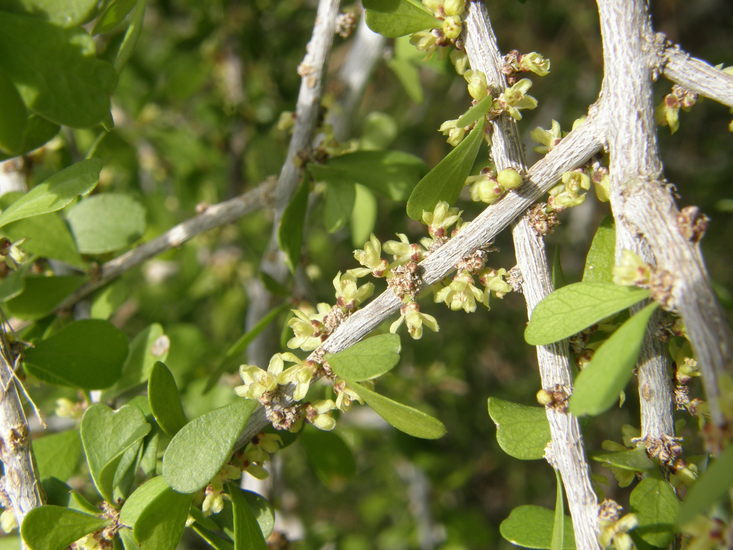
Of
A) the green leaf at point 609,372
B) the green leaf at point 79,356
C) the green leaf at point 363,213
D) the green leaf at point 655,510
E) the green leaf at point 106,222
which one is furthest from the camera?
the green leaf at point 363,213

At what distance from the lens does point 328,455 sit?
1675 mm

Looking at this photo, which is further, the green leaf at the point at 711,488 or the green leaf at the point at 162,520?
the green leaf at the point at 162,520

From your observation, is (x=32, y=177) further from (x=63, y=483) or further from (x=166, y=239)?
(x=63, y=483)

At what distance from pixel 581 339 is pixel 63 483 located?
1093mm

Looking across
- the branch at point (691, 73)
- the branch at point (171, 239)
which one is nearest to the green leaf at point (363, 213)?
the branch at point (171, 239)

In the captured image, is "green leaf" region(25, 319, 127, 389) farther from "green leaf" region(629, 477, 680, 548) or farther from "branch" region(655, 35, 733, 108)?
"branch" region(655, 35, 733, 108)

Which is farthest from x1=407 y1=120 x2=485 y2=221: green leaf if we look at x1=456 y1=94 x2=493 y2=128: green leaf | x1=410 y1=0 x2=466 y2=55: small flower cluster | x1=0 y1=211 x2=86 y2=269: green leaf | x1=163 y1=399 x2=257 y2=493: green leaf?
x1=0 y1=211 x2=86 y2=269: green leaf

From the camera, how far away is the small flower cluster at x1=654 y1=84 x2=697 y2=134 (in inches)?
45.9

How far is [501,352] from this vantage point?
149 inches

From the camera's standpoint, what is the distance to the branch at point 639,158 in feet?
3.10

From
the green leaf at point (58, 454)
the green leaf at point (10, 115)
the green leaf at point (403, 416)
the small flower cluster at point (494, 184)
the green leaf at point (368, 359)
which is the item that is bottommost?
the green leaf at point (58, 454)

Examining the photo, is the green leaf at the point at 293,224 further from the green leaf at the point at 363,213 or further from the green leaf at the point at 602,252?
the green leaf at the point at 602,252

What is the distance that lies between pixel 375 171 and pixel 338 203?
0.38 feet

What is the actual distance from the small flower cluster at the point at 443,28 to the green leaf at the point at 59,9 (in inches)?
23.3
